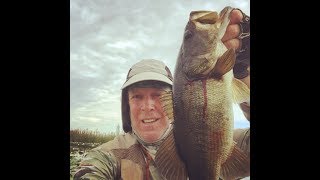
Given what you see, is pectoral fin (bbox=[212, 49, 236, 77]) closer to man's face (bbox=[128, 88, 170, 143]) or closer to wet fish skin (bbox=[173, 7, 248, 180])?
wet fish skin (bbox=[173, 7, 248, 180])

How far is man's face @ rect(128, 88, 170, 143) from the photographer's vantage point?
12.0ft

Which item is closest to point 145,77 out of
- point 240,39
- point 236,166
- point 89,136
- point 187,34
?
point 187,34

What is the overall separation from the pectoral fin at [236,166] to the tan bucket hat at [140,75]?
0.69 m

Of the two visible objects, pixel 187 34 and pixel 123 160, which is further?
pixel 123 160

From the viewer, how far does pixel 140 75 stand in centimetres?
371

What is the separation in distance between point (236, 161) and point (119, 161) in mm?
810

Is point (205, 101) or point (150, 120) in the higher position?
point (205, 101)

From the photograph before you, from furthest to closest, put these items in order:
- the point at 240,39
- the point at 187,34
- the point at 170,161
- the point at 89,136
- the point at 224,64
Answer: the point at 89,136 → the point at 240,39 → the point at 170,161 → the point at 187,34 → the point at 224,64

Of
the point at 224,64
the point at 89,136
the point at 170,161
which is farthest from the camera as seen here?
the point at 89,136

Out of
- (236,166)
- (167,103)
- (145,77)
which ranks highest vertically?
(145,77)

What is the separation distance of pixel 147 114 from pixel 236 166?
711mm

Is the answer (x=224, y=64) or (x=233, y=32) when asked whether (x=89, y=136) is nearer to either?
(x=224, y=64)
